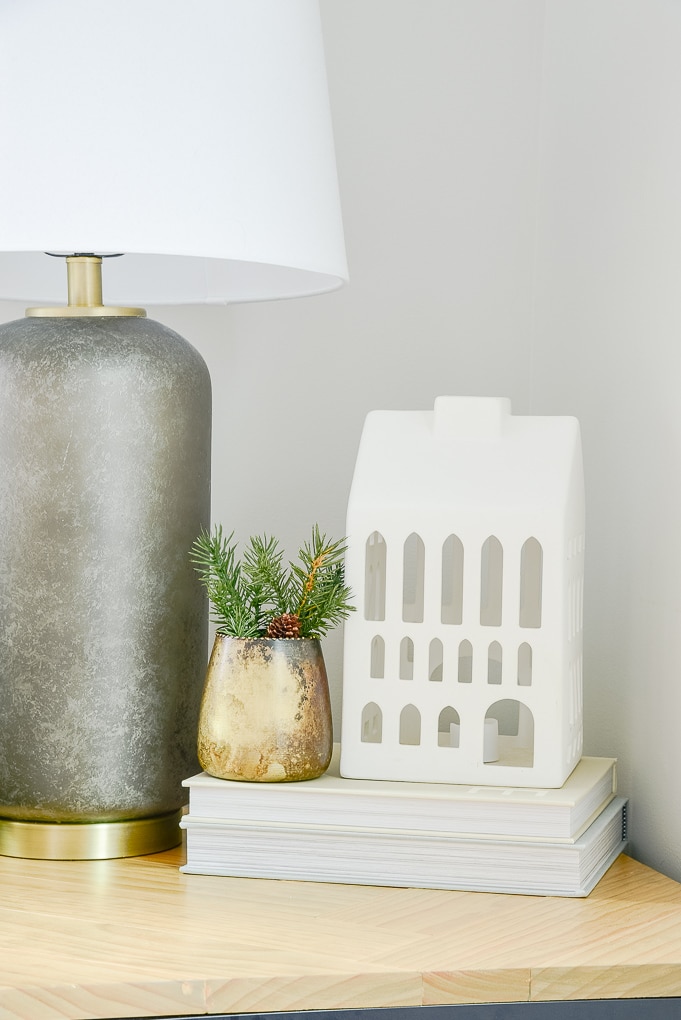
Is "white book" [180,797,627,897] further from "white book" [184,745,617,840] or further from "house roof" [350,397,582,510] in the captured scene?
"house roof" [350,397,582,510]

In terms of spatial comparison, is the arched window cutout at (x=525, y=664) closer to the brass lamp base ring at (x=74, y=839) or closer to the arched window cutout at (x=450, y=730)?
the arched window cutout at (x=450, y=730)

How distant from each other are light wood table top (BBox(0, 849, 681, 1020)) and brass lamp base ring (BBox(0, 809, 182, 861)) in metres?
0.03

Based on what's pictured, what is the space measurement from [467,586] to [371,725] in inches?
5.2

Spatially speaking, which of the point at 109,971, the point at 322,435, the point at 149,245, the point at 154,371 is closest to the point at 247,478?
the point at 322,435

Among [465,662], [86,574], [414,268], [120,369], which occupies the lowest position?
[465,662]

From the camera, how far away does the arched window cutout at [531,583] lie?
914 millimetres

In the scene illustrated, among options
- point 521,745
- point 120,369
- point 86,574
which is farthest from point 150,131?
point 521,745

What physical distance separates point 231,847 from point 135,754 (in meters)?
0.10

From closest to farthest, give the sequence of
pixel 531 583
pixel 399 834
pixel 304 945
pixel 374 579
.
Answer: pixel 304 945
pixel 399 834
pixel 374 579
pixel 531 583

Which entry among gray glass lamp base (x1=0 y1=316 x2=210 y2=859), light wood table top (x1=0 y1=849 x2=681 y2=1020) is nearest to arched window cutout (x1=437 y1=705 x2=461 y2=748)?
light wood table top (x1=0 y1=849 x2=681 y2=1020)

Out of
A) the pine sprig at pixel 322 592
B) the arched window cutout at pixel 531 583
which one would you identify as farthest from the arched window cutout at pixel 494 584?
the pine sprig at pixel 322 592

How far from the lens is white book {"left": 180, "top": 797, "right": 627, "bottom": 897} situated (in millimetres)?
770

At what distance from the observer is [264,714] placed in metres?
0.80

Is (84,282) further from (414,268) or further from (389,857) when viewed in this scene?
(389,857)
